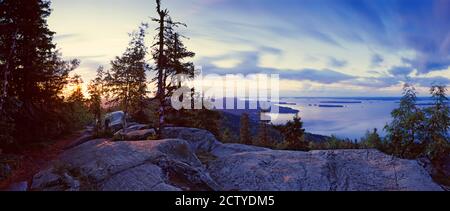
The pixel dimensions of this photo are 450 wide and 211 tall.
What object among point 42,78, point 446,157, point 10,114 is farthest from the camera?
point 42,78

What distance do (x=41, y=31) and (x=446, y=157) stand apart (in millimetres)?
26617

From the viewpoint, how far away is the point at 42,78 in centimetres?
2070

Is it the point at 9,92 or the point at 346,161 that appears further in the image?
the point at 9,92

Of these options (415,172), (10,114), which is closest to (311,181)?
(415,172)

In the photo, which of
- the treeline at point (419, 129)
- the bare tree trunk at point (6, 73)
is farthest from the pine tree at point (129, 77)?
the treeline at point (419, 129)

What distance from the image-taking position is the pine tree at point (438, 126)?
56.9 feet

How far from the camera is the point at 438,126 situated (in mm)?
18109

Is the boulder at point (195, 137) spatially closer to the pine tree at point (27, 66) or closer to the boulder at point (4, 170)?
the pine tree at point (27, 66)

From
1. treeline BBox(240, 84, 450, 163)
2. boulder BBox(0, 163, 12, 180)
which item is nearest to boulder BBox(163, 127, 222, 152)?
boulder BBox(0, 163, 12, 180)

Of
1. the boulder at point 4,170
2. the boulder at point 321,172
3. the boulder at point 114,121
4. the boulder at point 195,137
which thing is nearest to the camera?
the boulder at point 321,172

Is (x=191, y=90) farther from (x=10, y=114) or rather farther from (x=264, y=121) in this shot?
(x=264, y=121)

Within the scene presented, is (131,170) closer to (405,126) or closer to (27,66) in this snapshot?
(27,66)

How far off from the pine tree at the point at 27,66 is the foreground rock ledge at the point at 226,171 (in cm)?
745

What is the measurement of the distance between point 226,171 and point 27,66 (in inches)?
588
